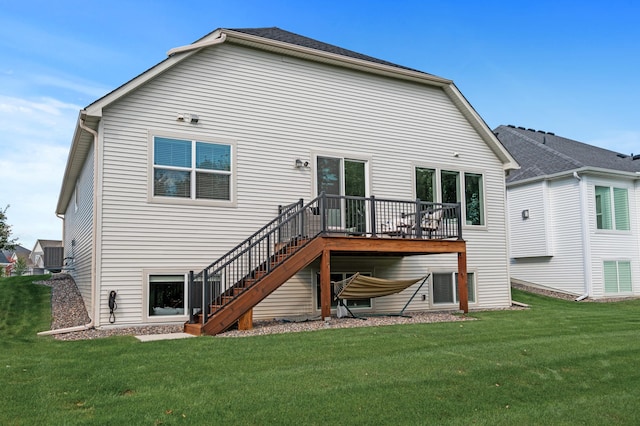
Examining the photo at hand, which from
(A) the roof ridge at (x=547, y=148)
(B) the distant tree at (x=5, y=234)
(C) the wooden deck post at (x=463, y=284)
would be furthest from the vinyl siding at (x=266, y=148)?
(B) the distant tree at (x=5, y=234)

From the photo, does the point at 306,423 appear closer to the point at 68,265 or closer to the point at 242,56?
the point at 242,56

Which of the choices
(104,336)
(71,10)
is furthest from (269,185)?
(71,10)

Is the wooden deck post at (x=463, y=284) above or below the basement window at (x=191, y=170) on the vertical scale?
below

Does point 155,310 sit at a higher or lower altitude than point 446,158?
lower

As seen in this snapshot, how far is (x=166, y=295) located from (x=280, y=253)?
248 cm

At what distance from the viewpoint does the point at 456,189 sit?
15.1 metres

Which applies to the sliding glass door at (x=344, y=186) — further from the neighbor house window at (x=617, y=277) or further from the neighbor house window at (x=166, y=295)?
the neighbor house window at (x=617, y=277)

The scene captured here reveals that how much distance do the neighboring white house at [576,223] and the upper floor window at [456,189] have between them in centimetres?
569

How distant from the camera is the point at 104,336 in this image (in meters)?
9.58

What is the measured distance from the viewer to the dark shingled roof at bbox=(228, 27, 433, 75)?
42.7 ft

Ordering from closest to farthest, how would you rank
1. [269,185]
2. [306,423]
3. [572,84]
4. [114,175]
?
[306,423] < [114,175] < [269,185] < [572,84]

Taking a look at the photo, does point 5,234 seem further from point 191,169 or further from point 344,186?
point 344,186

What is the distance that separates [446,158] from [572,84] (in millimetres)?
7399

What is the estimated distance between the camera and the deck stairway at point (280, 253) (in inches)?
381
